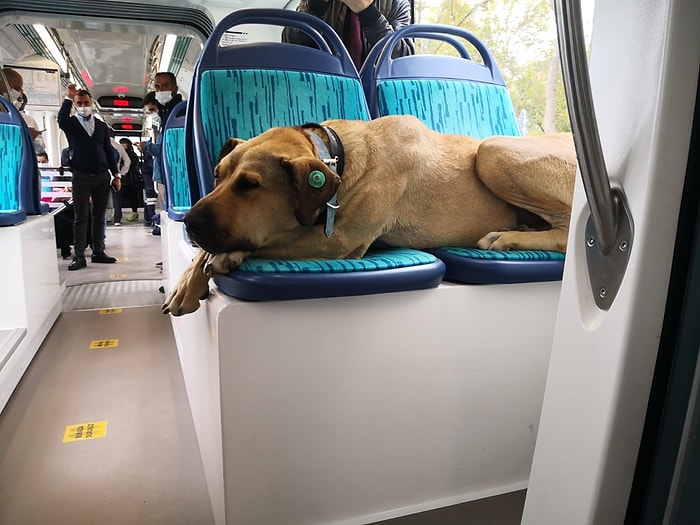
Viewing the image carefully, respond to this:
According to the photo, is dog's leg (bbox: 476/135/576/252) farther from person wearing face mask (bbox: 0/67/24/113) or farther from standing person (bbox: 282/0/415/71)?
person wearing face mask (bbox: 0/67/24/113)

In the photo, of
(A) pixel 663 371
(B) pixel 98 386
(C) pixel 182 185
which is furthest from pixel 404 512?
(C) pixel 182 185

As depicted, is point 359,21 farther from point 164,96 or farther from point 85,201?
point 85,201

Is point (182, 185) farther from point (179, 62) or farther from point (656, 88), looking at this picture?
point (179, 62)

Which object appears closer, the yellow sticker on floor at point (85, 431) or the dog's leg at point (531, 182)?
the dog's leg at point (531, 182)

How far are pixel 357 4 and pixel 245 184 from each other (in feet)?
4.93

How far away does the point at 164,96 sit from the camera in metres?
4.37

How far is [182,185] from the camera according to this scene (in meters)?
3.43

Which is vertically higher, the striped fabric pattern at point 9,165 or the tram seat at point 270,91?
the tram seat at point 270,91

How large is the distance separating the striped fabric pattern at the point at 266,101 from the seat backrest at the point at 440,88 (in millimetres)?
238

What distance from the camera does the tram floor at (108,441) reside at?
4.65 feet

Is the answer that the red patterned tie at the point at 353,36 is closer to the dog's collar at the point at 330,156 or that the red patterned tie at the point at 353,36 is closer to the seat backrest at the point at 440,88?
the seat backrest at the point at 440,88

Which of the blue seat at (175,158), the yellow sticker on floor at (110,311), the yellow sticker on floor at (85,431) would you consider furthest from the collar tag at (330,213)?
the yellow sticker on floor at (110,311)

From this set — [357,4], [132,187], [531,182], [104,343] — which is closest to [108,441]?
[104,343]

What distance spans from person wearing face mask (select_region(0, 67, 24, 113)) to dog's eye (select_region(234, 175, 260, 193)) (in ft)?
11.8
